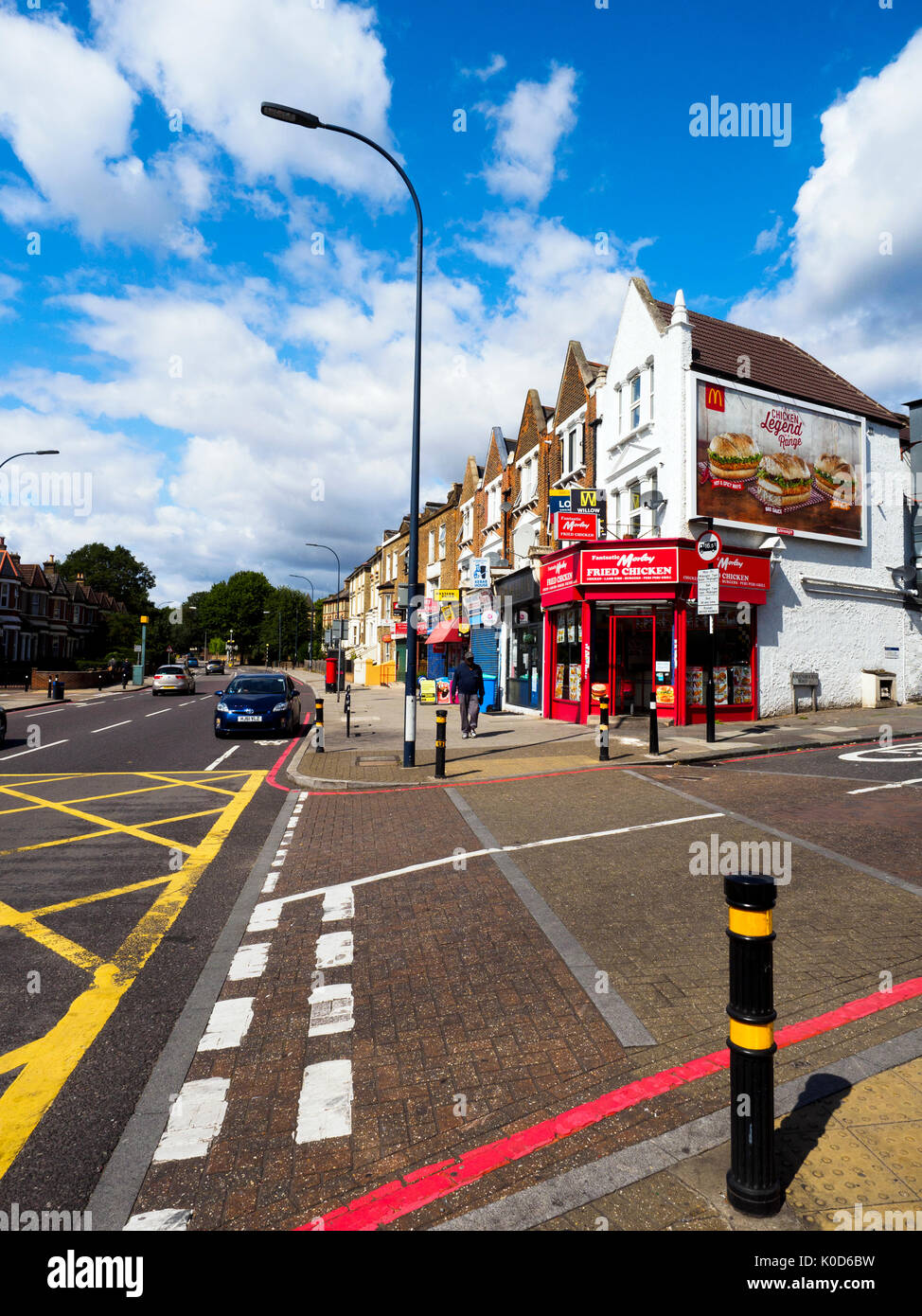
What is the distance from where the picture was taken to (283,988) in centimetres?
436

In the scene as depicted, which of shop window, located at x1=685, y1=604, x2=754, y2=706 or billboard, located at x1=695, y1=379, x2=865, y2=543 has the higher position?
billboard, located at x1=695, y1=379, x2=865, y2=543

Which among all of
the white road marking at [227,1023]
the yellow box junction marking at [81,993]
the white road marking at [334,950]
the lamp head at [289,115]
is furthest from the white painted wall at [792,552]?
the white road marking at [227,1023]

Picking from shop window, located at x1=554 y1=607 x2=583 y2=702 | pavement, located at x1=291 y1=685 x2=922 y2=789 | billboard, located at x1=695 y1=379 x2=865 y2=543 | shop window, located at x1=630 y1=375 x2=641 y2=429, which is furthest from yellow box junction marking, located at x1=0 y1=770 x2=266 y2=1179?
shop window, located at x1=630 y1=375 x2=641 y2=429

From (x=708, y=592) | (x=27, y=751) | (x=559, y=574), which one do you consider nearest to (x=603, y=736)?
(x=708, y=592)

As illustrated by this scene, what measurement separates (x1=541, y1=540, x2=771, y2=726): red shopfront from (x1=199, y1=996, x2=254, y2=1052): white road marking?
14303 millimetres

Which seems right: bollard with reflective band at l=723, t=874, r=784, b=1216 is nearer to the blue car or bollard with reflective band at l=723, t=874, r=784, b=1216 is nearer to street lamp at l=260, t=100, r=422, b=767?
street lamp at l=260, t=100, r=422, b=767

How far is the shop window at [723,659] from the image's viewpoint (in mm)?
17891

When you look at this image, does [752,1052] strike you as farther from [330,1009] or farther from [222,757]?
[222,757]

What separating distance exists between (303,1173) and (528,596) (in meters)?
20.8

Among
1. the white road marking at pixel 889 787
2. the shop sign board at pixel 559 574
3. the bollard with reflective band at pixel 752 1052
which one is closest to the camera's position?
the bollard with reflective band at pixel 752 1052

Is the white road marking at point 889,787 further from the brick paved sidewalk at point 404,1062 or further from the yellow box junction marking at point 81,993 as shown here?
the yellow box junction marking at point 81,993

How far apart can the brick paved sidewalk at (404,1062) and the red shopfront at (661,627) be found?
40.5ft

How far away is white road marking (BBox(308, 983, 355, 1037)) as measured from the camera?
12.7 ft
